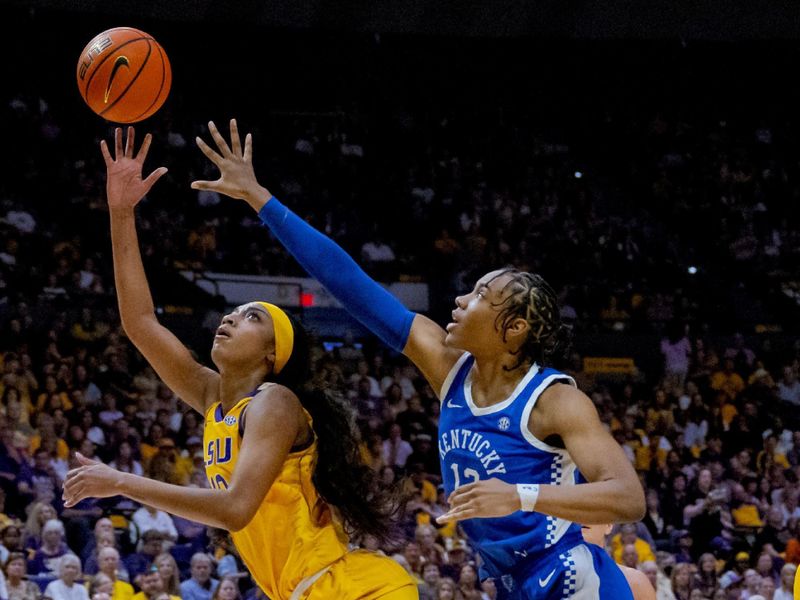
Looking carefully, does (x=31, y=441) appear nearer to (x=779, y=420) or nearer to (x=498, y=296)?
(x=498, y=296)

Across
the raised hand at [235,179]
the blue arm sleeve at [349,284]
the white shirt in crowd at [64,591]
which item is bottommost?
the white shirt in crowd at [64,591]

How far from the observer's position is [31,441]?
30.6ft

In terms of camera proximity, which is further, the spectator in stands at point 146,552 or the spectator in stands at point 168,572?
the spectator in stands at point 146,552

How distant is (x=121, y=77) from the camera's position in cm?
477

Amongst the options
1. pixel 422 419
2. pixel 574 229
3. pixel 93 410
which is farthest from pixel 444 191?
pixel 93 410

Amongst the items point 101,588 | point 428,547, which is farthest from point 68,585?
point 428,547

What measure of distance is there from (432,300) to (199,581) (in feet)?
23.7

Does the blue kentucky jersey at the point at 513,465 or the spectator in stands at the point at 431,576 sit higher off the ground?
the blue kentucky jersey at the point at 513,465

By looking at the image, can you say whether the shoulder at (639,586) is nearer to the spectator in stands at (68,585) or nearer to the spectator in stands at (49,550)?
the spectator in stands at (68,585)

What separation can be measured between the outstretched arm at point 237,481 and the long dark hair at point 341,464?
170 millimetres

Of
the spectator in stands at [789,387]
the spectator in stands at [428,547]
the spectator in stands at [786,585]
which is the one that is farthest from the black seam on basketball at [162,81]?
the spectator in stands at [789,387]

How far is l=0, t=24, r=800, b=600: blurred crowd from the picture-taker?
891cm

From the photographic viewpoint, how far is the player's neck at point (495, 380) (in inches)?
130

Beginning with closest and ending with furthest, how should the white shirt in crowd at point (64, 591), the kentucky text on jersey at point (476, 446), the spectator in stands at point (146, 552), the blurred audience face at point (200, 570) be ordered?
1. the kentucky text on jersey at point (476, 446)
2. the white shirt in crowd at point (64, 591)
3. the blurred audience face at point (200, 570)
4. the spectator in stands at point (146, 552)
